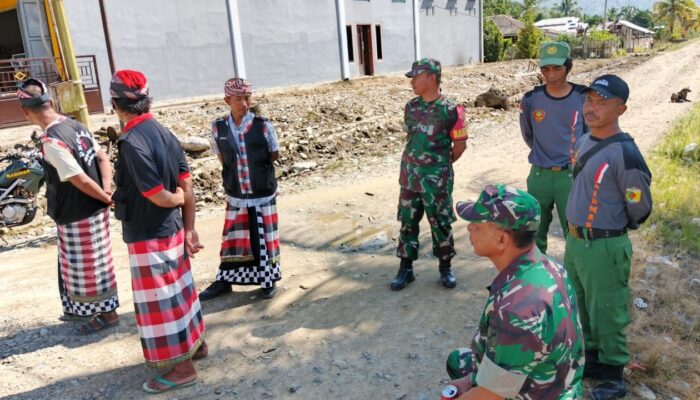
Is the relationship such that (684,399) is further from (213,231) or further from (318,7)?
(318,7)

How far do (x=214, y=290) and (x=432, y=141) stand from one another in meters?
2.16

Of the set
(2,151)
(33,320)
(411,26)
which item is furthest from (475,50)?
(33,320)

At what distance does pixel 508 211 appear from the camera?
1.86 meters

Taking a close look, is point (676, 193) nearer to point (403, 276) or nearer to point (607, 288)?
point (403, 276)

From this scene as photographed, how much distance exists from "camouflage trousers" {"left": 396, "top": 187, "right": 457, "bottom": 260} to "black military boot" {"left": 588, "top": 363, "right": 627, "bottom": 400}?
5.12 ft

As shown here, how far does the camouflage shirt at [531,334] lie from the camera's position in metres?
1.77

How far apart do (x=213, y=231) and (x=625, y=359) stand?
189 inches

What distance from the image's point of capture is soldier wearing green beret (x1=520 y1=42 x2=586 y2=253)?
388 centimetres

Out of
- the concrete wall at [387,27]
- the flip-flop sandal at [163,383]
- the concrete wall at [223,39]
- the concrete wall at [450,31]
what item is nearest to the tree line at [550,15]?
the concrete wall at [450,31]

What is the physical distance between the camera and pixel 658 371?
3.17 meters

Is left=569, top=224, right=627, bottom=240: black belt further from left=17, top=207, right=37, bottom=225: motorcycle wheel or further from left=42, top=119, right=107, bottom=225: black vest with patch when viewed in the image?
left=17, top=207, right=37, bottom=225: motorcycle wheel

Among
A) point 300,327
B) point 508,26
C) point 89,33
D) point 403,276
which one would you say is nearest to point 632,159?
point 403,276

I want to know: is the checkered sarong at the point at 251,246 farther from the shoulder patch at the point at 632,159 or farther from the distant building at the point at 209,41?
the distant building at the point at 209,41

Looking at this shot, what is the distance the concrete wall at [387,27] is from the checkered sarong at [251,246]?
20.8 meters
